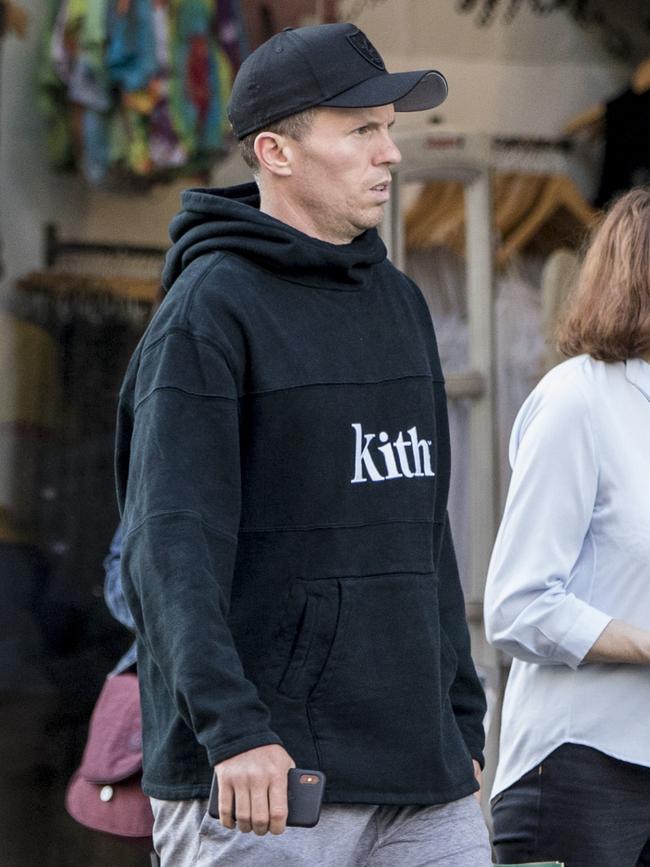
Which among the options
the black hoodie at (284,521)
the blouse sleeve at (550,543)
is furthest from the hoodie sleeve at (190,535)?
the blouse sleeve at (550,543)

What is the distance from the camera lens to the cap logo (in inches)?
96.4

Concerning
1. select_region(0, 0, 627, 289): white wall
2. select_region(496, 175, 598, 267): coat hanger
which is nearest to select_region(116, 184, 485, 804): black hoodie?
select_region(0, 0, 627, 289): white wall

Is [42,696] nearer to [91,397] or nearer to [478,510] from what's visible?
[91,397]

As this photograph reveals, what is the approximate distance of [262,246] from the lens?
2.34 metres

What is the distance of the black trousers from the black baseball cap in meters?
1.13

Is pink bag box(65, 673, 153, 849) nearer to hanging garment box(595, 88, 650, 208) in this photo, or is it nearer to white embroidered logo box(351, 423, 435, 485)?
white embroidered logo box(351, 423, 435, 485)

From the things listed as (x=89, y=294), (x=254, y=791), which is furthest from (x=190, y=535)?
(x=89, y=294)

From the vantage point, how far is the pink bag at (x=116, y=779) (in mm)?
3070

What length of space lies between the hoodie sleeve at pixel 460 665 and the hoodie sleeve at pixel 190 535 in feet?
1.64

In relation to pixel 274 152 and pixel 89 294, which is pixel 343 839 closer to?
pixel 274 152

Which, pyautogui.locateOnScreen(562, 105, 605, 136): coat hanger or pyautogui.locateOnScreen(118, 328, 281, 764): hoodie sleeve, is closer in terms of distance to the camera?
pyautogui.locateOnScreen(118, 328, 281, 764): hoodie sleeve

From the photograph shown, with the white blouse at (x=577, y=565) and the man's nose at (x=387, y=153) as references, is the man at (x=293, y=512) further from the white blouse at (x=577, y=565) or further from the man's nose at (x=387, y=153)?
the white blouse at (x=577, y=565)

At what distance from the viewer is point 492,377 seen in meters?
4.50

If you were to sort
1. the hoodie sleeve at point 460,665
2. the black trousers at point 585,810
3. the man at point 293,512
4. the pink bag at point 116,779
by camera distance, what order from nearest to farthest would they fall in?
the man at point 293,512 < the hoodie sleeve at point 460,665 < the black trousers at point 585,810 < the pink bag at point 116,779
